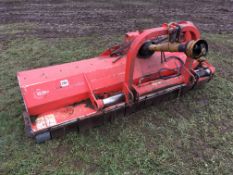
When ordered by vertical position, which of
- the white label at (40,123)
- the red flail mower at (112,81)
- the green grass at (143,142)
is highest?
the red flail mower at (112,81)

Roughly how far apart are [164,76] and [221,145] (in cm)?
123

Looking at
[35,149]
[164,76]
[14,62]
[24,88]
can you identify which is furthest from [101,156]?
[14,62]

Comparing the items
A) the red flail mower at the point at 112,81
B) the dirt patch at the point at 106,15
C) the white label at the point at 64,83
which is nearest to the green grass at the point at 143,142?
the red flail mower at the point at 112,81

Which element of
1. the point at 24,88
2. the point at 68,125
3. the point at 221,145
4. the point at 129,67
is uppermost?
the point at 129,67

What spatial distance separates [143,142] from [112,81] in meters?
0.93

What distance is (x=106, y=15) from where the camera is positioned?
716 cm

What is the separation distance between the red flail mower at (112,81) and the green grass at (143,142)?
0.21 meters

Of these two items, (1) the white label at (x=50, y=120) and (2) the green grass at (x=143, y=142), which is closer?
(2) the green grass at (x=143, y=142)

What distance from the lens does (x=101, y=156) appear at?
3.06m

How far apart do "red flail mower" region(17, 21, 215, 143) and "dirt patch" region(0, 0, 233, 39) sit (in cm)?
281

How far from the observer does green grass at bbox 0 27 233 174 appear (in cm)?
296

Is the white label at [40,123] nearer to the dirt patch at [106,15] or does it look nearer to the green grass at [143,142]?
the green grass at [143,142]

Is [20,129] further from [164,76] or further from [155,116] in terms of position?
[164,76]

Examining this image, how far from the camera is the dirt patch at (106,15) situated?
6.41 m
